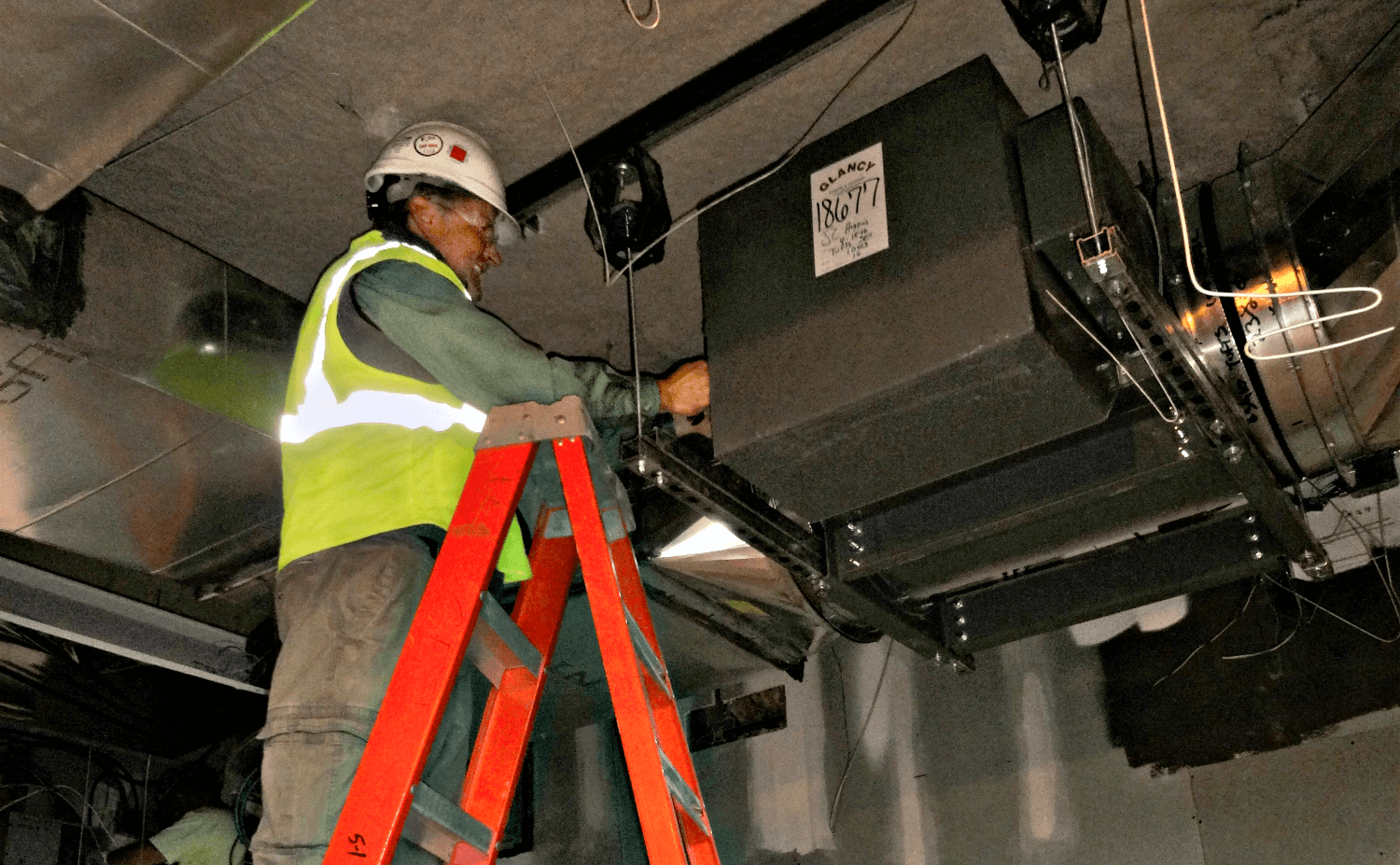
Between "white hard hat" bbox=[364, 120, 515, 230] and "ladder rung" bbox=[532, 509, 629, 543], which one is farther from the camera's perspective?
"white hard hat" bbox=[364, 120, 515, 230]

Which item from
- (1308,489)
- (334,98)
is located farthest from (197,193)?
(1308,489)

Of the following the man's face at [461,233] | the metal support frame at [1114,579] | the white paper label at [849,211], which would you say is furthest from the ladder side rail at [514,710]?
the metal support frame at [1114,579]

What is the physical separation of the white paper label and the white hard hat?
0.61 m

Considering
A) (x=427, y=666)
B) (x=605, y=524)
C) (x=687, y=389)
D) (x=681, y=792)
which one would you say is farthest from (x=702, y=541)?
(x=427, y=666)

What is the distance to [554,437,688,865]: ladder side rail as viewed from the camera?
146 cm

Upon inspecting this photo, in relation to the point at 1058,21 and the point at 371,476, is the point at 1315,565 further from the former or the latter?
the point at 371,476

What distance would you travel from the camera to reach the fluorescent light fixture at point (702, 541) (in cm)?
266

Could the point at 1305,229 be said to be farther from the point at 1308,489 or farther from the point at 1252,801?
the point at 1252,801

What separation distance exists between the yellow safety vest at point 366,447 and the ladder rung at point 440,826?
36 centimetres

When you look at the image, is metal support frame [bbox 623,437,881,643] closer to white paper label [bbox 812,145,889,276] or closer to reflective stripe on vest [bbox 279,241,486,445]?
reflective stripe on vest [bbox 279,241,486,445]

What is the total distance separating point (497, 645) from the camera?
177 cm

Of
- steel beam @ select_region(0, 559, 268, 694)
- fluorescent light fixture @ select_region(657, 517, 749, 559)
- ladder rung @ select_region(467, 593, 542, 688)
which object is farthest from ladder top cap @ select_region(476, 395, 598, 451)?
steel beam @ select_region(0, 559, 268, 694)

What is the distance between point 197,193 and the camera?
2.42 metres

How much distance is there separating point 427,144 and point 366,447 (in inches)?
25.2
